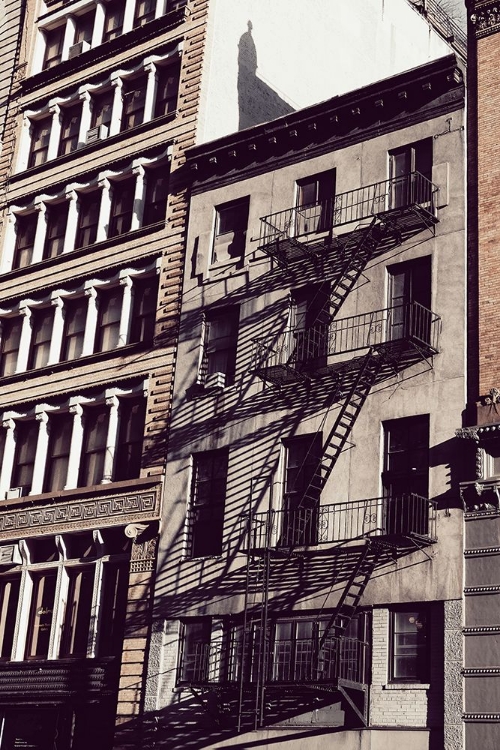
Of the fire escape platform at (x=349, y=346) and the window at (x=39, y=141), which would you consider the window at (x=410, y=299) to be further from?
the window at (x=39, y=141)

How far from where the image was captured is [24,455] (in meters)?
36.4

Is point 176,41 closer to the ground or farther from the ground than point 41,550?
farther from the ground

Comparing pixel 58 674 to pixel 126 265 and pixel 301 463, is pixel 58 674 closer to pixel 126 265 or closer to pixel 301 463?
pixel 301 463

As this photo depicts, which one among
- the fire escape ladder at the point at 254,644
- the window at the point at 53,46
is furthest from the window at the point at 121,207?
the fire escape ladder at the point at 254,644

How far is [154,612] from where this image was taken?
29828 millimetres

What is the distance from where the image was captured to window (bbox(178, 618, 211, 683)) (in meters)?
28.1

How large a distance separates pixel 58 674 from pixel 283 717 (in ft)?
27.1

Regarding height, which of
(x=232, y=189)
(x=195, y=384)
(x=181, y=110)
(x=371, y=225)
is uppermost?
(x=181, y=110)

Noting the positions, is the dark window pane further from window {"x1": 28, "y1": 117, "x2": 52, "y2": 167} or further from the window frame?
window {"x1": 28, "y1": 117, "x2": 52, "y2": 167}

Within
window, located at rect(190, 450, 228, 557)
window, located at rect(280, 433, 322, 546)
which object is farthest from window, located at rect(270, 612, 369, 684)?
window, located at rect(190, 450, 228, 557)

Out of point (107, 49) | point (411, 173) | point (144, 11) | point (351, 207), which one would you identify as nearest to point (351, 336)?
point (351, 207)

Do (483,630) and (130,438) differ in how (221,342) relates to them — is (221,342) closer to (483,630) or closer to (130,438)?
(130,438)

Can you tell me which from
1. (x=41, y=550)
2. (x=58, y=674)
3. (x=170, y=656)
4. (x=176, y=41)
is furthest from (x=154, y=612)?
(x=176, y=41)

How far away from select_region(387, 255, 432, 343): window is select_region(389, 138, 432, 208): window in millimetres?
1730
